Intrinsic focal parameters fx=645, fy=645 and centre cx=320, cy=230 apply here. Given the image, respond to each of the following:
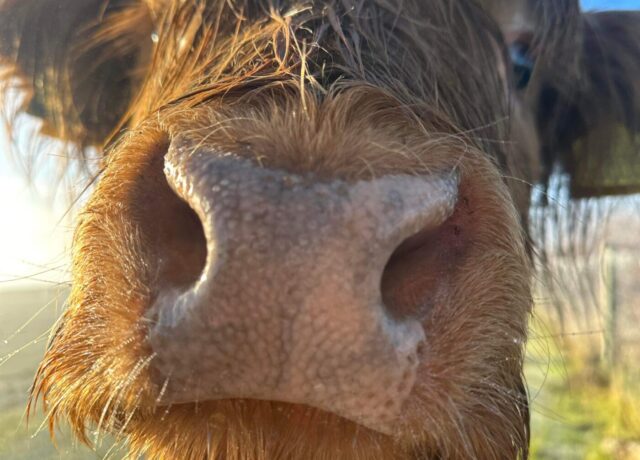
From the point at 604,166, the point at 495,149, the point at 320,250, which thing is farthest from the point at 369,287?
the point at 604,166

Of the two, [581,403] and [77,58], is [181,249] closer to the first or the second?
[77,58]

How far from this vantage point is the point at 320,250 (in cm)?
79

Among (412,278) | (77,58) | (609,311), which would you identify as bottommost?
(609,311)

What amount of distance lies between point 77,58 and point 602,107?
7.19 feet

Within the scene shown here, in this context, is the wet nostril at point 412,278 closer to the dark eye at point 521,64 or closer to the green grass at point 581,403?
the green grass at point 581,403

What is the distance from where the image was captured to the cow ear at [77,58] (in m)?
2.55

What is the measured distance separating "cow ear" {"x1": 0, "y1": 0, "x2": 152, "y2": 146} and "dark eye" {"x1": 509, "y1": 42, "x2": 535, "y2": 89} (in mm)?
1313

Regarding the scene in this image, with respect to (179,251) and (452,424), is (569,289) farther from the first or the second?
(179,251)

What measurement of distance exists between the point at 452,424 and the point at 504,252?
12.1 inches

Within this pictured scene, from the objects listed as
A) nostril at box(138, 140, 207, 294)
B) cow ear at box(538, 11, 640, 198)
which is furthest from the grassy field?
cow ear at box(538, 11, 640, 198)

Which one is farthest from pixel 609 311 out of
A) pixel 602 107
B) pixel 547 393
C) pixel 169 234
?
pixel 169 234

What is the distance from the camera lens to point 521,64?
7.07 ft

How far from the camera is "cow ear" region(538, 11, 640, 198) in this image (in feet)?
8.55

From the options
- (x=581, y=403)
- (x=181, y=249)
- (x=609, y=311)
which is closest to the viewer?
(x=181, y=249)
